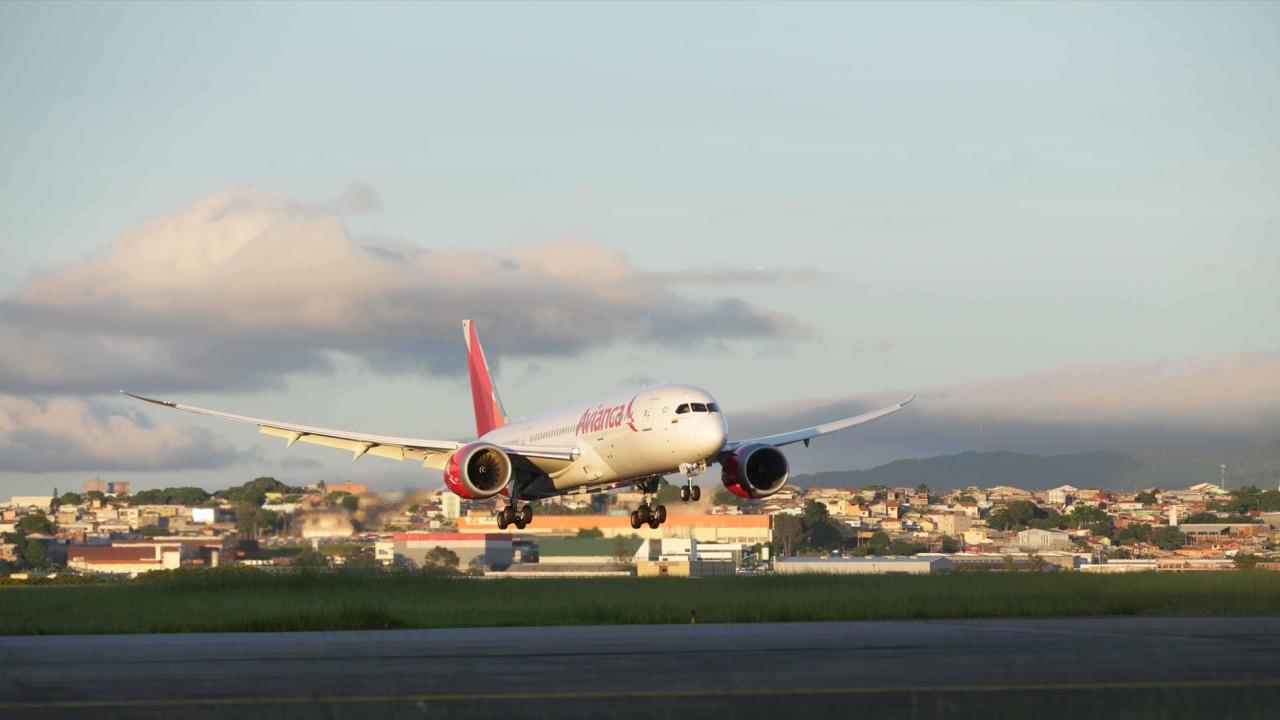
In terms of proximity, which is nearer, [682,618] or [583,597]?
[682,618]

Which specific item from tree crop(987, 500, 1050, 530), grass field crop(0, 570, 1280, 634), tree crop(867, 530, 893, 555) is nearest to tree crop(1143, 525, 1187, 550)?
tree crop(867, 530, 893, 555)

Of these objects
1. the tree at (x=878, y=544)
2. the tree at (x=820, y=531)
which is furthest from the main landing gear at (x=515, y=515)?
the tree at (x=878, y=544)

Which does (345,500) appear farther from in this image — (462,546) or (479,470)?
(462,546)

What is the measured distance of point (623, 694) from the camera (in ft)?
58.2

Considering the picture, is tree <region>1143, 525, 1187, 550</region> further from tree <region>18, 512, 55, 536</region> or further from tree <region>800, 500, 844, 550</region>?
tree <region>18, 512, 55, 536</region>

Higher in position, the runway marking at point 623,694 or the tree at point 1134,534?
the tree at point 1134,534

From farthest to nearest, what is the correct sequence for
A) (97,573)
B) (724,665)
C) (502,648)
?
(97,573)
(502,648)
(724,665)

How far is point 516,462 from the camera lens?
2208 inches

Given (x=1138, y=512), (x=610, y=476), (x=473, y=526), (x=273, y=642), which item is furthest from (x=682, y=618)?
(x=1138, y=512)

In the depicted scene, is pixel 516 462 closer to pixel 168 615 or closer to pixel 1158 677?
pixel 168 615

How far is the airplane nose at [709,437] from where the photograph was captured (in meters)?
47.3

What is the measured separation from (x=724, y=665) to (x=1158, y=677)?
5743 mm

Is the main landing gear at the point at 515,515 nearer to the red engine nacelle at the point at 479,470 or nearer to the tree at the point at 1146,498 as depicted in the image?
the red engine nacelle at the point at 479,470

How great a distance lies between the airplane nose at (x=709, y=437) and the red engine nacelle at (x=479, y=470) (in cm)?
963
